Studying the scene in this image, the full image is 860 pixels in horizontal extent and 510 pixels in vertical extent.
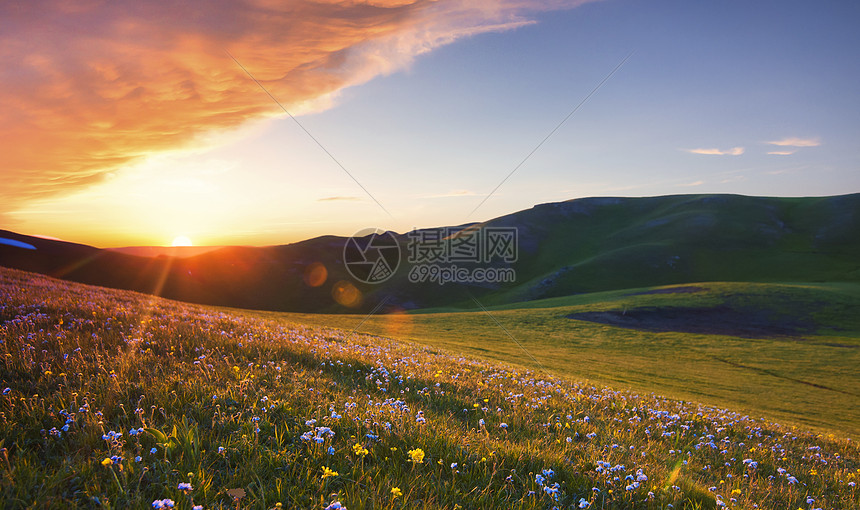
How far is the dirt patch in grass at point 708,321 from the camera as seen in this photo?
49562mm

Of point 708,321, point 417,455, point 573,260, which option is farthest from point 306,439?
point 573,260

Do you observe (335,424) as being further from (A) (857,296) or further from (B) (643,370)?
(A) (857,296)

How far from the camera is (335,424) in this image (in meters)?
4.71

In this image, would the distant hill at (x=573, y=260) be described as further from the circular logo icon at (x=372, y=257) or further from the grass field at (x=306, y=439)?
the grass field at (x=306, y=439)

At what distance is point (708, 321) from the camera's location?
5362cm

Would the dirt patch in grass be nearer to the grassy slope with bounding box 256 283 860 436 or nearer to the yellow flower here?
the grassy slope with bounding box 256 283 860 436

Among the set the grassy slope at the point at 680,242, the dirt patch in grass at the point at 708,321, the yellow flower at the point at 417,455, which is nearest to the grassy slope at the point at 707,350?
the dirt patch in grass at the point at 708,321

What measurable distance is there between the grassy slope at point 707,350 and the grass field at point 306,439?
18031 millimetres

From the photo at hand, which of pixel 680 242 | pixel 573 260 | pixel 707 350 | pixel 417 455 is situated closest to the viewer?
pixel 417 455

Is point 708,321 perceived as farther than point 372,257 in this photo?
No

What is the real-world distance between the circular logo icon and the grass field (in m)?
118

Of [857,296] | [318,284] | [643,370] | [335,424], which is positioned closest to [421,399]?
[335,424]

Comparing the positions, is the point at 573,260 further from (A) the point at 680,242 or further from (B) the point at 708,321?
(B) the point at 708,321

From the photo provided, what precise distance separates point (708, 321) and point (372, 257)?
364ft
